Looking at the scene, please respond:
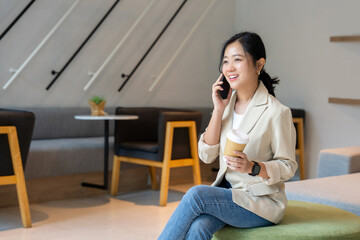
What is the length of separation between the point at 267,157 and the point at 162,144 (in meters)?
2.23

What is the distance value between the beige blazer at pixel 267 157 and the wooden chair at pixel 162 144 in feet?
7.06

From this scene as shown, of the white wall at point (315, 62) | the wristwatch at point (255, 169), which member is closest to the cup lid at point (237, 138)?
the wristwatch at point (255, 169)

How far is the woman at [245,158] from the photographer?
1.70 m

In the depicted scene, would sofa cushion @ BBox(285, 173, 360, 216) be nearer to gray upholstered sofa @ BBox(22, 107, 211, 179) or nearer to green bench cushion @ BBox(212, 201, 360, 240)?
green bench cushion @ BBox(212, 201, 360, 240)

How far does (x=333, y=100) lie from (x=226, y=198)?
337 centimetres

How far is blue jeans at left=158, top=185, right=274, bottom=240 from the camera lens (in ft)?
5.54

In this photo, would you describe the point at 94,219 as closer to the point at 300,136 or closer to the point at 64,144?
the point at 64,144

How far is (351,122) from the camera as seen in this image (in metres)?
4.79

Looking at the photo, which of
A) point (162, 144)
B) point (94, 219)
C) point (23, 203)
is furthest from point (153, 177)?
point (23, 203)

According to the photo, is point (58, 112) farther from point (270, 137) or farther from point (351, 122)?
point (270, 137)

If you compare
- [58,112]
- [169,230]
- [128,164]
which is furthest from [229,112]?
[58,112]

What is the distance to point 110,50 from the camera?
5.05 meters

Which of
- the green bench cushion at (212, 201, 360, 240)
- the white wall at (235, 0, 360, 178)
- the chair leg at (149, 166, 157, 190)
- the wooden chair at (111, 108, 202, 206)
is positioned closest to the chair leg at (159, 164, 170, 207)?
the wooden chair at (111, 108, 202, 206)

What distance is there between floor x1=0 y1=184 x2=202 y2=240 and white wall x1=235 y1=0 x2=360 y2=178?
167 cm
